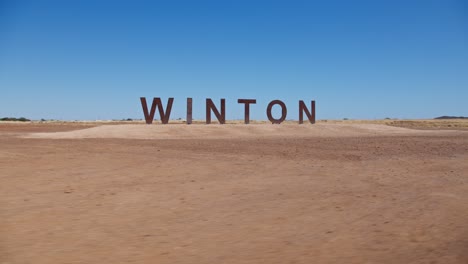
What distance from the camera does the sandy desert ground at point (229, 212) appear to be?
4773 mm

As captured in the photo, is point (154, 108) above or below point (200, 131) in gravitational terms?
above

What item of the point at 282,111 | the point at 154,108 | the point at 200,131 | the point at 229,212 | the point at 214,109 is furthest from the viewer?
the point at 282,111

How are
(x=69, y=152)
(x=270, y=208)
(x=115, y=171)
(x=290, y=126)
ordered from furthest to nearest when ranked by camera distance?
(x=290, y=126) → (x=69, y=152) → (x=115, y=171) → (x=270, y=208)

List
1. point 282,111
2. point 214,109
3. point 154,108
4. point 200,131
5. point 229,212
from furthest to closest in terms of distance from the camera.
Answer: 1. point 282,111
2. point 214,109
3. point 154,108
4. point 200,131
5. point 229,212

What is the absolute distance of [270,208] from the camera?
22.8ft

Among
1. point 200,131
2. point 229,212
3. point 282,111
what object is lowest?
point 229,212

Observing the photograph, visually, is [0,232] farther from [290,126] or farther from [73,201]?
[290,126]

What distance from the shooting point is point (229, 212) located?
21.8 ft

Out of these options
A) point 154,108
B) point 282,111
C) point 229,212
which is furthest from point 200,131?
point 229,212

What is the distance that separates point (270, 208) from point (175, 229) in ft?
6.21

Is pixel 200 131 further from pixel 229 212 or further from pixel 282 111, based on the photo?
pixel 229 212

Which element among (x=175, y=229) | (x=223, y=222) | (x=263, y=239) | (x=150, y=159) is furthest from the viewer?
(x=150, y=159)

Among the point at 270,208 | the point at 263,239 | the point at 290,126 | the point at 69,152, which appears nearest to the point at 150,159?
the point at 69,152

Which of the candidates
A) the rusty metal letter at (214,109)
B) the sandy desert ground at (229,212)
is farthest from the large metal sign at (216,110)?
the sandy desert ground at (229,212)
